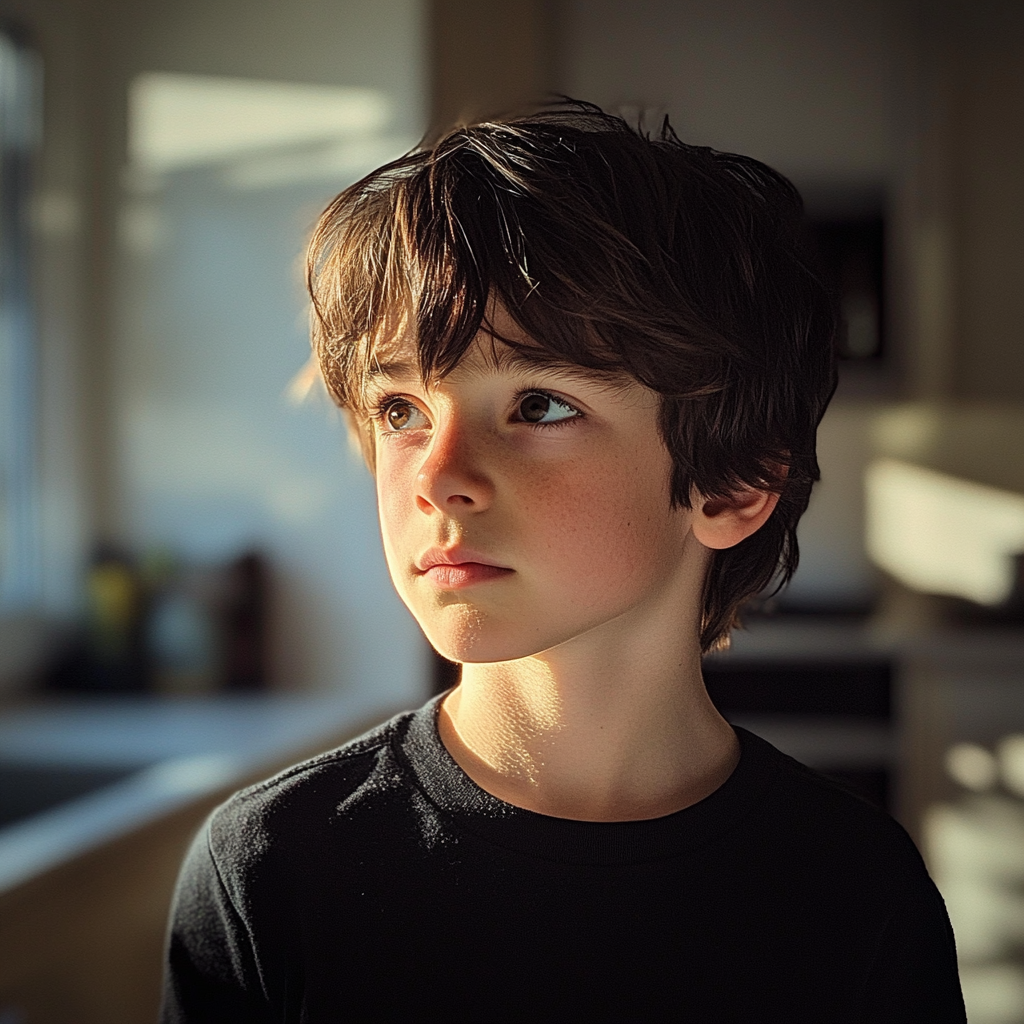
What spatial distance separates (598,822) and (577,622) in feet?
0.23

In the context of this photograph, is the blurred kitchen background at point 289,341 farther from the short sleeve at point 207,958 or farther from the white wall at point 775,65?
the short sleeve at point 207,958

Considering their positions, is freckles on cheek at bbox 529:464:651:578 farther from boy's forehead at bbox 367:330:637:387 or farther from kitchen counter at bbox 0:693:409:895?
kitchen counter at bbox 0:693:409:895

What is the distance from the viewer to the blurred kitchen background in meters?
2.24

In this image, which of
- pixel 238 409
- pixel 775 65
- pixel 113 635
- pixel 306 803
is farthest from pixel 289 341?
pixel 306 803

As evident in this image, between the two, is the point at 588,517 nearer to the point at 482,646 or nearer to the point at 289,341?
the point at 482,646

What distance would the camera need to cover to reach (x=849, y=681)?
255 cm

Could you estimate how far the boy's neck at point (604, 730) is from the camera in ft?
1.32

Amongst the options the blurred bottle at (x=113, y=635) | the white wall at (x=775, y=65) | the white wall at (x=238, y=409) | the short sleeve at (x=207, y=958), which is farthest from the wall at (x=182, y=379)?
the short sleeve at (x=207, y=958)

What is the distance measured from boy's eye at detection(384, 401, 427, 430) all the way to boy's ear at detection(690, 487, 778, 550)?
0.31 ft

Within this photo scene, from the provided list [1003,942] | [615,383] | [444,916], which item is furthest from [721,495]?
[1003,942]

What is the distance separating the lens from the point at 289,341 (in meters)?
2.39

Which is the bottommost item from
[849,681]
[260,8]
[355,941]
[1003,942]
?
[1003,942]

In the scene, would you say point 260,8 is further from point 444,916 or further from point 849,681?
point 444,916

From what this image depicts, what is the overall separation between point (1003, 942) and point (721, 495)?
86.6 inches
